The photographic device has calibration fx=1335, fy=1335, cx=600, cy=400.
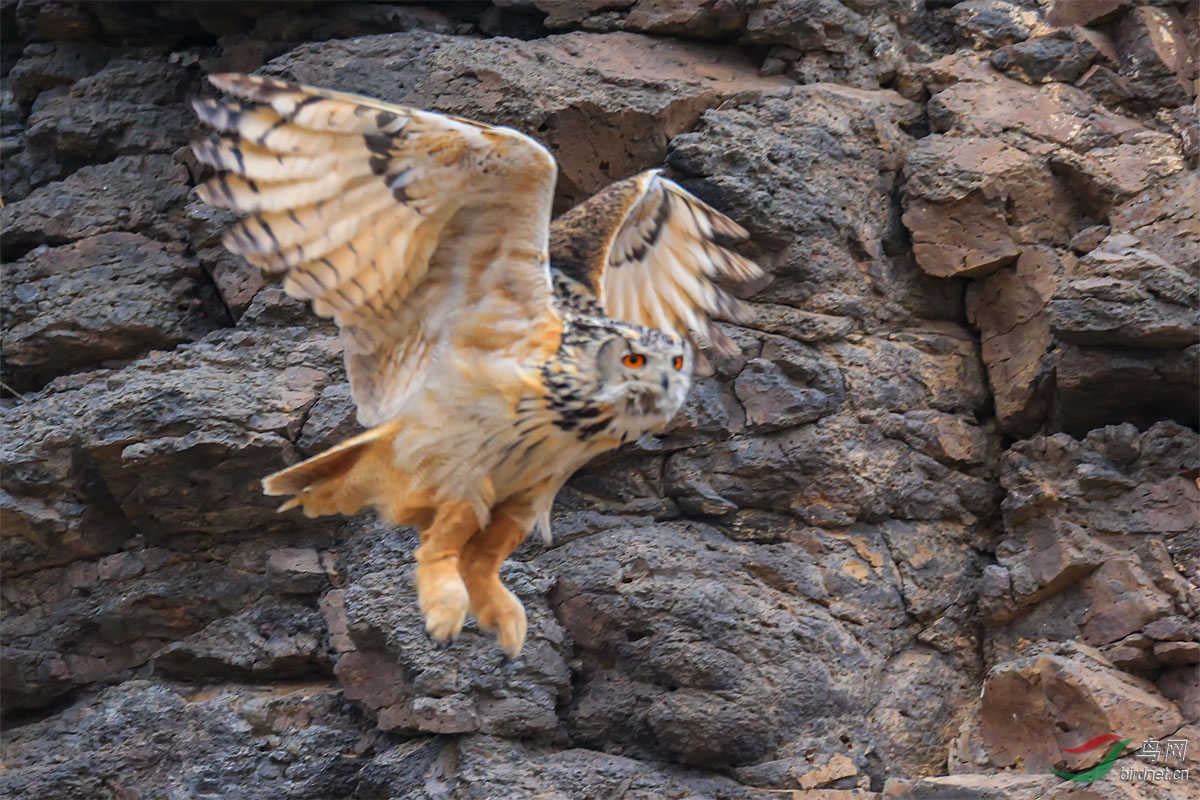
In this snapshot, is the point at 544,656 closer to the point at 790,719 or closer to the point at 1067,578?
the point at 790,719

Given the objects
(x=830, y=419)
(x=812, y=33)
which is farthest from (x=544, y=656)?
(x=812, y=33)

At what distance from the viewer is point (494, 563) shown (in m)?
3.30

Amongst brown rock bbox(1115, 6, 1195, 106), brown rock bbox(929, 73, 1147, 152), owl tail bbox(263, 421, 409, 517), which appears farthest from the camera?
brown rock bbox(1115, 6, 1195, 106)

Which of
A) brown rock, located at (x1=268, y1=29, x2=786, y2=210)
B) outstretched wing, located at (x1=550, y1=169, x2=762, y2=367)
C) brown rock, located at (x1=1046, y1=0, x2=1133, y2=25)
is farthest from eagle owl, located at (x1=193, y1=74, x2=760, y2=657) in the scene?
brown rock, located at (x1=1046, y1=0, x2=1133, y2=25)

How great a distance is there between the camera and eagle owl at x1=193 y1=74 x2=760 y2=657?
2836mm

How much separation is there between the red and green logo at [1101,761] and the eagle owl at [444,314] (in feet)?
6.84

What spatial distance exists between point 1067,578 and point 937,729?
715 millimetres

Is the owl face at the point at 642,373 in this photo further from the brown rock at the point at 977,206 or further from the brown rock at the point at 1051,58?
the brown rock at the point at 1051,58

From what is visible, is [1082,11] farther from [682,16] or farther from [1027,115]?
[682,16]

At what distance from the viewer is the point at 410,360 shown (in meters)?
3.27

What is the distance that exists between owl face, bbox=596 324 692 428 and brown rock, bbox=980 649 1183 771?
2.23 metres

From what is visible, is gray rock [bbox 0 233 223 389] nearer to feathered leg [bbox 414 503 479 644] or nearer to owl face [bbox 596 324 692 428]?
feathered leg [bbox 414 503 479 644]

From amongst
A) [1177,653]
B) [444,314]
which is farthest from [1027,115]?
[444,314]

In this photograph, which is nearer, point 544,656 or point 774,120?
point 544,656
